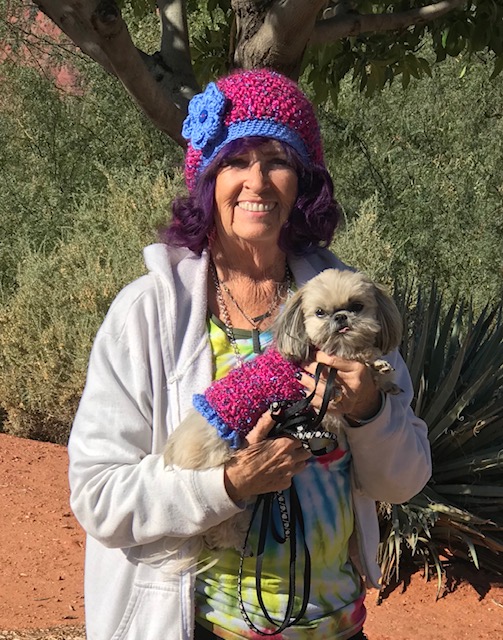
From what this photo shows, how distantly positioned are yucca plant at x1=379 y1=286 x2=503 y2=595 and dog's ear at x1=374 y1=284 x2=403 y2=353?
3.37m

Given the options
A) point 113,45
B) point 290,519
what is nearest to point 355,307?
point 290,519

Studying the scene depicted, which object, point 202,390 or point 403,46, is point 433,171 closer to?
point 403,46

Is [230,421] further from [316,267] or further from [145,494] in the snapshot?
[316,267]

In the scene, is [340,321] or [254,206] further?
[254,206]

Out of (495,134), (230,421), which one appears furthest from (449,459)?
(495,134)

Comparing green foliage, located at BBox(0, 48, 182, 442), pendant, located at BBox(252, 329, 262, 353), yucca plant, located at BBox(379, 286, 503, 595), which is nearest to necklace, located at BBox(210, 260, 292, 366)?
pendant, located at BBox(252, 329, 262, 353)

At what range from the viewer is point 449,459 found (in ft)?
19.8

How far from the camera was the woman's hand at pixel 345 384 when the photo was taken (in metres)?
2.32

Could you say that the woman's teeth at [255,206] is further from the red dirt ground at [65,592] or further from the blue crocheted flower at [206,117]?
the red dirt ground at [65,592]

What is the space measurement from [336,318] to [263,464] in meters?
0.42

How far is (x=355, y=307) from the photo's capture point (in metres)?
2.37

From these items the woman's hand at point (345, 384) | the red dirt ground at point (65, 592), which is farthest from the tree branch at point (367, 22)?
the red dirt ground at point (65, 592)

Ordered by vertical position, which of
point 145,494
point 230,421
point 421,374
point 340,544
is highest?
point 230,421

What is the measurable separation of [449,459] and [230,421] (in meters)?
4.02
